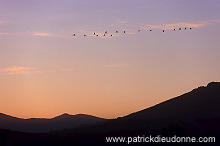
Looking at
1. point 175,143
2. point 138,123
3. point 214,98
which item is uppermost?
point 214,98

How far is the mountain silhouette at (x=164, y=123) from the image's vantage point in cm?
7519

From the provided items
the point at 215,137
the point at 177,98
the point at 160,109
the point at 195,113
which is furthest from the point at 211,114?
the point at 215,137

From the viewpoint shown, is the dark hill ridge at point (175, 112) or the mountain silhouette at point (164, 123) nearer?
the mountain silhouette at point (164, 123)

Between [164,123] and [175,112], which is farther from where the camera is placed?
[175,112]

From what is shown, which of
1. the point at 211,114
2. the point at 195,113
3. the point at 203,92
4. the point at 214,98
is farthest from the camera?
the point at 203,92

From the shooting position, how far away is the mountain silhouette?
247 feet

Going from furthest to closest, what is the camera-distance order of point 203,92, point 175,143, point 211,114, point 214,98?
point 203,92 < point 214,98 < point 211,114 < point 175,143

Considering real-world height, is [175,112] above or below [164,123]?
above

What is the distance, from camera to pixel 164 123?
120m

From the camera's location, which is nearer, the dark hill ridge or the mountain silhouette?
the mountain silhouette

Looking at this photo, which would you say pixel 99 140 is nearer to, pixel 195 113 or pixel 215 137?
pixel 215 137

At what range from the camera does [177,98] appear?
172 m

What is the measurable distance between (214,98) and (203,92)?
47.8 feet

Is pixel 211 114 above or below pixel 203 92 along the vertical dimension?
below
